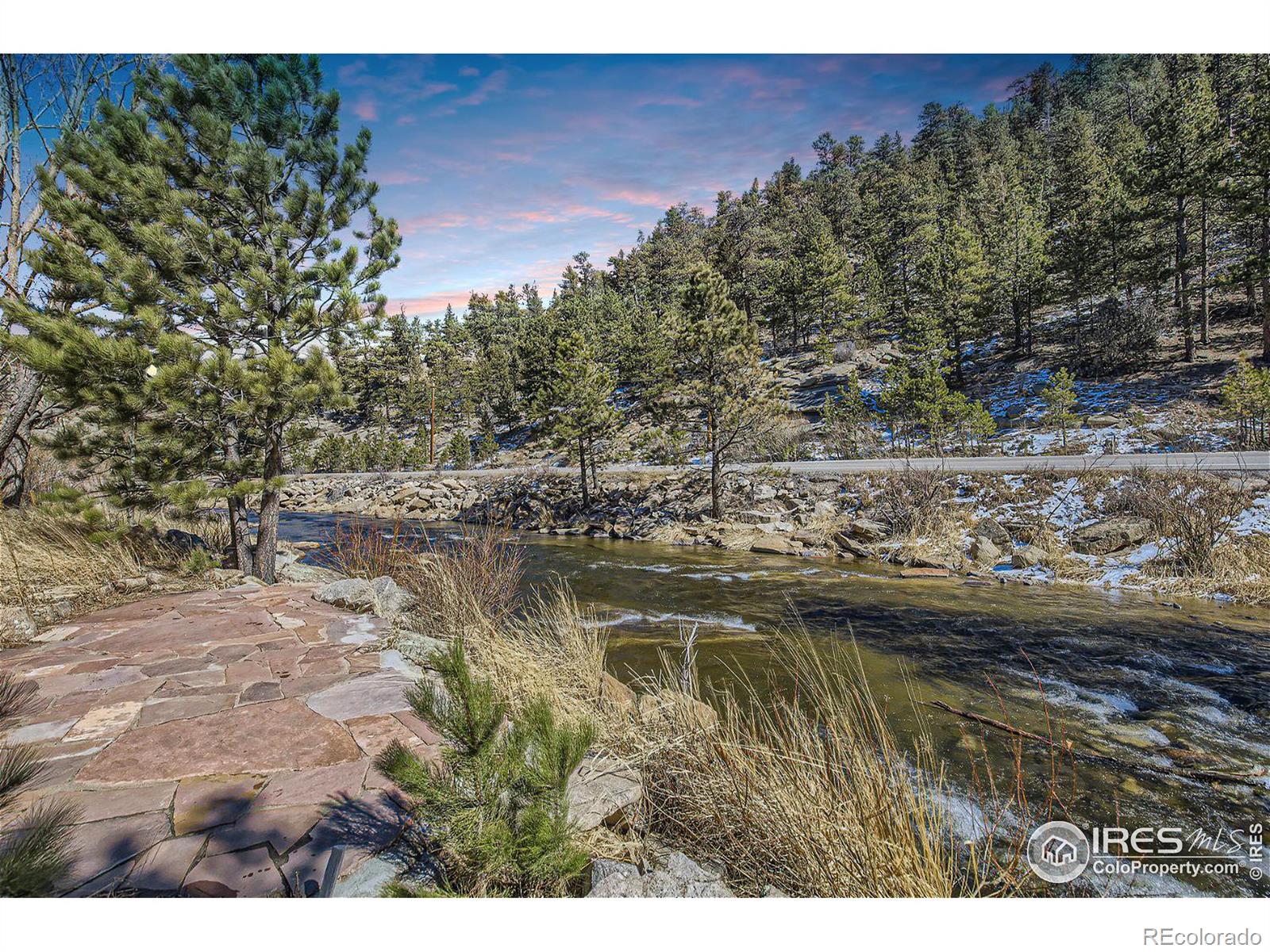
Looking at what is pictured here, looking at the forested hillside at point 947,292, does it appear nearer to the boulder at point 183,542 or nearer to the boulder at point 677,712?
the boulder at point 183,542

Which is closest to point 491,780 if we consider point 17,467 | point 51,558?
point 51,558

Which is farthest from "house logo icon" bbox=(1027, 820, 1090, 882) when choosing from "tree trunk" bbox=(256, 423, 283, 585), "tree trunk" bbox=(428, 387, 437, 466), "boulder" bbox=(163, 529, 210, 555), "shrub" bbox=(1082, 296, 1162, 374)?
"tree trunk" bbox=(428, 387, 437, 466)

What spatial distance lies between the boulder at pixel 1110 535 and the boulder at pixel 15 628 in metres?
14.3

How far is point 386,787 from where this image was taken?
2285mm

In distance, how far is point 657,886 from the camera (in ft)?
6.44

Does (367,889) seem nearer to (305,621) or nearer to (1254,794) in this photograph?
(305,621)

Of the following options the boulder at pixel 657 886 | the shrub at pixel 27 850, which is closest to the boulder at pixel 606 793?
the boulder at pixel 657 886

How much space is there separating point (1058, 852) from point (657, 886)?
6.68ft

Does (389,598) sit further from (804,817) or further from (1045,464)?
(1045,464)

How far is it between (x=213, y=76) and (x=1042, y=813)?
32.4 feet

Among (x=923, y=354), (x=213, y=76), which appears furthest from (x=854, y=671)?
(x=923, y=354)

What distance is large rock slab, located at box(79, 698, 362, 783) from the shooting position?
2.41 metres

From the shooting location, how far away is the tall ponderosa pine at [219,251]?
17.1 feet

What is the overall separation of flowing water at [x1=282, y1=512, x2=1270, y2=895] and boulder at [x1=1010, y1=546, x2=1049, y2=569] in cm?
112
